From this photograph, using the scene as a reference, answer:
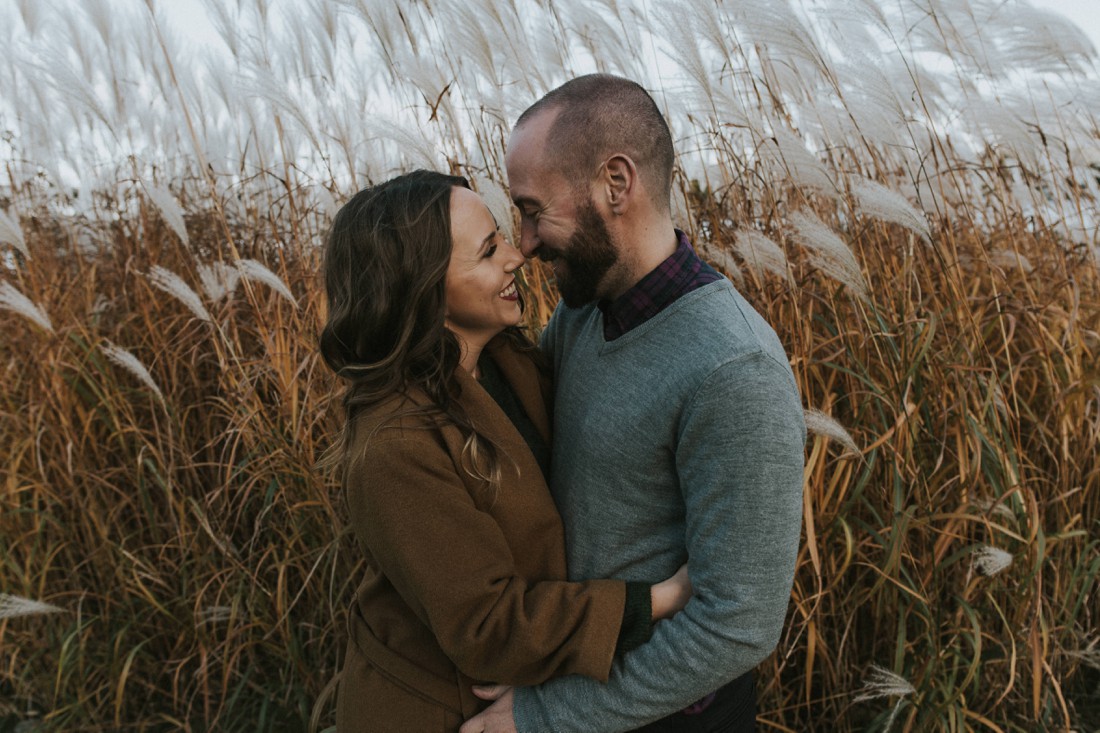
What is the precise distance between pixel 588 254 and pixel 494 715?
792 mm

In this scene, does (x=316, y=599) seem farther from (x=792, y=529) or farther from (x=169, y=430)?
(x=792, y=529)

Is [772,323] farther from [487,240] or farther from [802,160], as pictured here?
[487,240]

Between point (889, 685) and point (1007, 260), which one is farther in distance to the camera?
point (1007, 260)

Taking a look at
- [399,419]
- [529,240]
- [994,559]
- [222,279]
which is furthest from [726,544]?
[222,279]

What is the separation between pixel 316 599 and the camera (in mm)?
2516

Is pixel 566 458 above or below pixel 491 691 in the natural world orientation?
above

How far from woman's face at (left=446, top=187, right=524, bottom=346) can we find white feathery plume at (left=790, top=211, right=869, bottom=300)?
655 mm

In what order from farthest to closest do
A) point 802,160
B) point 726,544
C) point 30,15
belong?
1. point 30,15
2. point 802,160
3. point 726,544

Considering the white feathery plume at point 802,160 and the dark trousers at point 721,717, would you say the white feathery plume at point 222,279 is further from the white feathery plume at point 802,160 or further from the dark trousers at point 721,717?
the dark trousers at point 721,717

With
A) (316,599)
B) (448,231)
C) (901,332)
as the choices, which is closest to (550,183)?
(448,231)

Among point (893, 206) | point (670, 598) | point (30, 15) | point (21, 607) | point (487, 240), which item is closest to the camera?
point (670, 598)

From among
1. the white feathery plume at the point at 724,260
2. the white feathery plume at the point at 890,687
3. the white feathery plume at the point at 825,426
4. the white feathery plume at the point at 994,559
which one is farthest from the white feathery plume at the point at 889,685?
the white feathery plume at the point at 724,260

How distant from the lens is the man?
1126 mm

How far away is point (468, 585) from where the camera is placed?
45.5 inches
